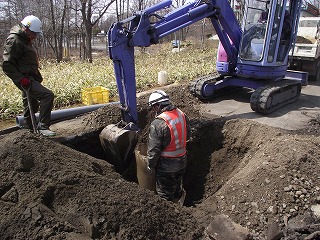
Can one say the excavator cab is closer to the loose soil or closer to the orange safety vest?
the loose soil

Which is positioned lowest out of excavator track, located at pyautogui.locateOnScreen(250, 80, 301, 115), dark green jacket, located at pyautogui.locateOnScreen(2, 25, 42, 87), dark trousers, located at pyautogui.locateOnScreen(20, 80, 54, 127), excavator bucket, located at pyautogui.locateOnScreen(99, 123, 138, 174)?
excavator bucket, located at pyautogui.locateOnScreen(99, 123, 138, 174)

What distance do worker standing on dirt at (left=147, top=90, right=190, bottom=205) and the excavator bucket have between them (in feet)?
2.68

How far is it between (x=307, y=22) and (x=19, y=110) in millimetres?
10900

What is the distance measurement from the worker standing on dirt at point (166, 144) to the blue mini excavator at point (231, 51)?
926 mm

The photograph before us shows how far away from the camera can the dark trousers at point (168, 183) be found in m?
4.71

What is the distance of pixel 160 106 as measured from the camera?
4.52 m

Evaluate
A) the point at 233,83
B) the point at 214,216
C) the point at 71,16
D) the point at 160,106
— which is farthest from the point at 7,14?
the point at 214,216

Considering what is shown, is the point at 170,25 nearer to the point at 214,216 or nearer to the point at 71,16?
the point at 214,216

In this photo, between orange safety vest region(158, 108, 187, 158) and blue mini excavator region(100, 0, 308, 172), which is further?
blue mini excavator region(100, 0, 308, 172)

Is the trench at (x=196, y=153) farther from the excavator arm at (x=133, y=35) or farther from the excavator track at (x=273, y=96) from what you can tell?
the excavator track at (x=273, y=96)

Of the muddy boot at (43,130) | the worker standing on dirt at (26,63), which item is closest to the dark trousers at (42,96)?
the worker standing on dirt at (26,63)

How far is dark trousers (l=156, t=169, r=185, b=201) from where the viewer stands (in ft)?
15.5

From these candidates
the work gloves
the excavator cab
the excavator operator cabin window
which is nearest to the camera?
the work gloves

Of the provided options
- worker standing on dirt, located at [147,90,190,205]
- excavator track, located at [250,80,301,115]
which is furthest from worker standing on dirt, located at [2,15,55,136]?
excavator track, located at [250,80,301,115]
